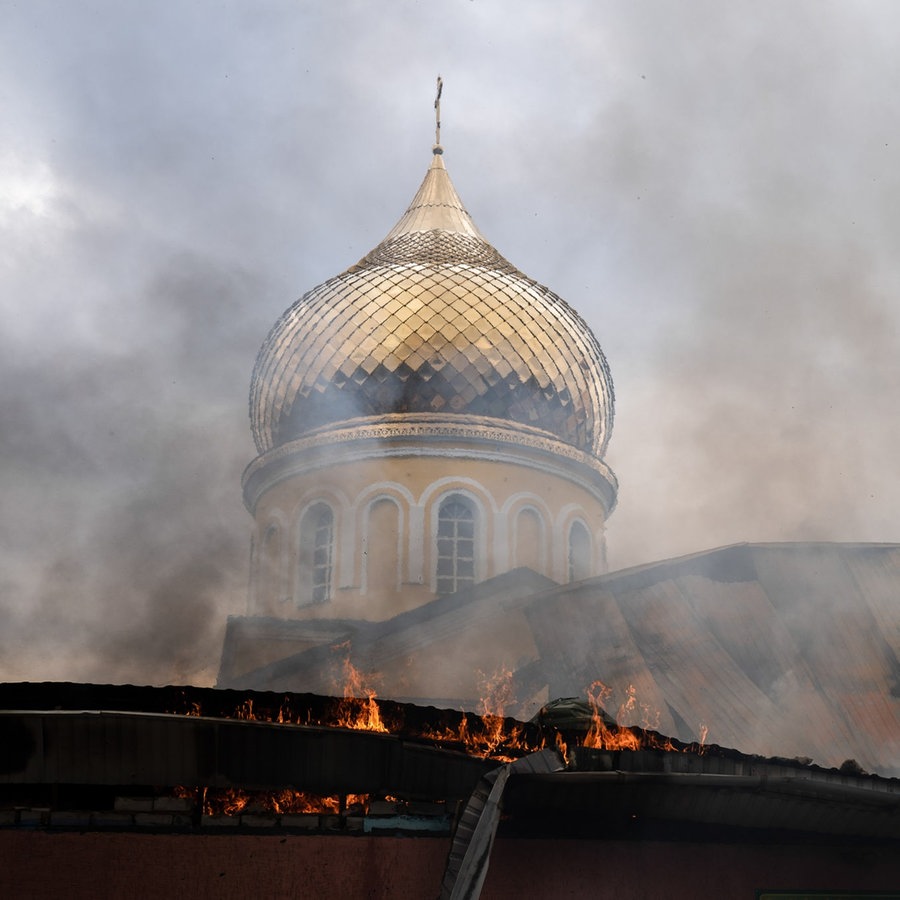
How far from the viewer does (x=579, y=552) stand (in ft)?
72.2


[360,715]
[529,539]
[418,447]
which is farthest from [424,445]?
[360,715]

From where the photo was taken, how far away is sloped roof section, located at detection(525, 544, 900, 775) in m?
15.6

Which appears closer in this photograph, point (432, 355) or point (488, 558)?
point (488, 558)

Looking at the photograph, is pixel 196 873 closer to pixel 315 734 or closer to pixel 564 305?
pixel 315 734

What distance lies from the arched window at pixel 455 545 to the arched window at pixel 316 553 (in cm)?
163

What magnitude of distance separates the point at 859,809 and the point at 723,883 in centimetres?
108

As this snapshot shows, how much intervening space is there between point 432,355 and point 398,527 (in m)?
2.64

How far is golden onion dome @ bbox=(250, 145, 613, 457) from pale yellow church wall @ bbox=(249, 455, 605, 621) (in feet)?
2.60

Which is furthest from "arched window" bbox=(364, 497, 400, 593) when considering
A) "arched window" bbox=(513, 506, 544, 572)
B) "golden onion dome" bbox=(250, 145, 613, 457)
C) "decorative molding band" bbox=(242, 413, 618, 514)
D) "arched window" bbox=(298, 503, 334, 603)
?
"arched window" bbox=(513, 506, 544, 572)

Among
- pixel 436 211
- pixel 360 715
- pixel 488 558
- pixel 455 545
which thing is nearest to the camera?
pixel 360 715

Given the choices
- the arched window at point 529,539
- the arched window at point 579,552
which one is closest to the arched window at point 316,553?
the arched window at point 529,539

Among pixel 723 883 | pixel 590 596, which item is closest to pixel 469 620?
pixel 590 596

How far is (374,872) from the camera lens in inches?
346

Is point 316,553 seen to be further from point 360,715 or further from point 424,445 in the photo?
point 360,715
